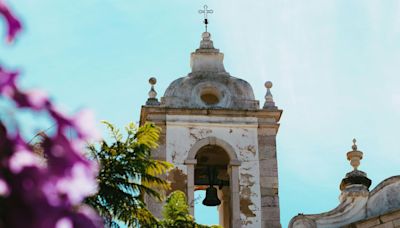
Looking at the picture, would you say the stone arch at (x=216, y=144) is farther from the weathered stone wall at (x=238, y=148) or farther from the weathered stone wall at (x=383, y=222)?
the weathered stone wall at (x=383, y=222)

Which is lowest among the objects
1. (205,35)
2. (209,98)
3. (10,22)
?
(10,22)

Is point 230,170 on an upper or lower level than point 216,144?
lower

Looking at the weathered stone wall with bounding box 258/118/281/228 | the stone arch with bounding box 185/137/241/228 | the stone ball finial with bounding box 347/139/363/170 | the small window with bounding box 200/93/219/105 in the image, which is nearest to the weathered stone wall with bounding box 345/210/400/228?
the stone ball finial with bounding box 347/139/363/170

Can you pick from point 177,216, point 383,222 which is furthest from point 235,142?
point 177,216

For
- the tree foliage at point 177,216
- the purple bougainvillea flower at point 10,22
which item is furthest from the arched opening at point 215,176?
the purple bougainvillea flower at point 10,22

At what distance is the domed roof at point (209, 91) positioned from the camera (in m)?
15.1

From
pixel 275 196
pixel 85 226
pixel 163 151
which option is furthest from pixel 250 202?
pixel 85 226

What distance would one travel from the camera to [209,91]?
50.2ft

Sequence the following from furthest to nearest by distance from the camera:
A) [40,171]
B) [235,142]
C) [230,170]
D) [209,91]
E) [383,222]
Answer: [209,91]
[235,142]
[230,170]
[383,222]
[40,171]

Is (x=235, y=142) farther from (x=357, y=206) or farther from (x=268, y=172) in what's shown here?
(x=357, y=206)

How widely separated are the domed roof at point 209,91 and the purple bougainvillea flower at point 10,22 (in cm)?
1336

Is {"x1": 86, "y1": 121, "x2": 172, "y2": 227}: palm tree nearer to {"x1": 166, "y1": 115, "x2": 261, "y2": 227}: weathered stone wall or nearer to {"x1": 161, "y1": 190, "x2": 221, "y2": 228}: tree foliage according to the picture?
{"x1": 161, "y1": 190, "x2": 221, "y2": 228}: tree foliage

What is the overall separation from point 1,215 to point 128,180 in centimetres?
628

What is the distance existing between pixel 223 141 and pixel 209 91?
86cm
